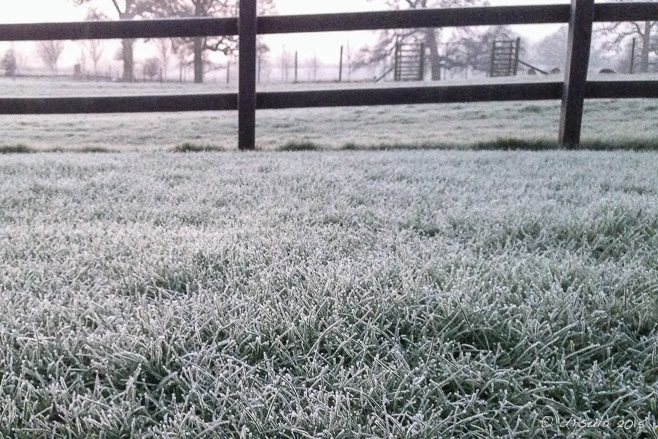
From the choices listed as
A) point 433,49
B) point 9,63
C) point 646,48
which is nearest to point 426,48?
point 433,49

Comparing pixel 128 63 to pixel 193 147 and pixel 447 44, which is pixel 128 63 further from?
pixel 193 147

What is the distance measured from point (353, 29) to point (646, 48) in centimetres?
2139

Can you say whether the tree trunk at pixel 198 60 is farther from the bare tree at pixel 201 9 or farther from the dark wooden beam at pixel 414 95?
the dark wooden beam at pixel 414 95

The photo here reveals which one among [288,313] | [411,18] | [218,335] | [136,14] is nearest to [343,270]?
[288,313]

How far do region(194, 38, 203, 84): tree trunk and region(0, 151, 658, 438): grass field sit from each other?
1748 centimetres

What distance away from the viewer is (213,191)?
2391 millimetres

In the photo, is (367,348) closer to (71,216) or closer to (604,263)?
(604,263)

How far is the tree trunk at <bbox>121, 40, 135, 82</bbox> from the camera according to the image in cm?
2033

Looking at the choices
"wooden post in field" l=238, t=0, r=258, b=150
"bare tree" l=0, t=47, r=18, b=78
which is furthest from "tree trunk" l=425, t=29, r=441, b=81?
"wooden post in field" l=238, t=0, r=258, b=150

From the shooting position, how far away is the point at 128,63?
22375 millimetres

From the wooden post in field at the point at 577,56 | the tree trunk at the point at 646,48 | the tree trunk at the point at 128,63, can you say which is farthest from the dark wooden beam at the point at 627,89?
the tree trunk at the point at 646,48

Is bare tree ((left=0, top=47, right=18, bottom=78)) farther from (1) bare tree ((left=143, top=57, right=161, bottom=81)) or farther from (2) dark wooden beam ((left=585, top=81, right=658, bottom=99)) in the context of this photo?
(2) dark wooden beam ((left=585, top=81, right=658, bottom=99))

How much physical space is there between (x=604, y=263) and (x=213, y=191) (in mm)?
1669

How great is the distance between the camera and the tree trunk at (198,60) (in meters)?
18.1
